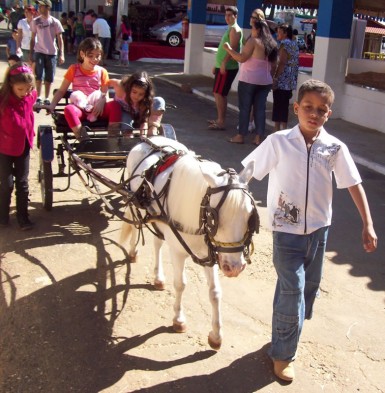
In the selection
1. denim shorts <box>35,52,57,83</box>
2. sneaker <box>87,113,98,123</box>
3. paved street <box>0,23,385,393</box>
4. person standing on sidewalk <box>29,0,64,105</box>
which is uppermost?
person standing on sidewalk <box>29,0,64,105</box>

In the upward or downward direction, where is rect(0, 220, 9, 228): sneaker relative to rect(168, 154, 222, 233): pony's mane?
downward

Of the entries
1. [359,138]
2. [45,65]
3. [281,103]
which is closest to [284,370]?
[281,103]

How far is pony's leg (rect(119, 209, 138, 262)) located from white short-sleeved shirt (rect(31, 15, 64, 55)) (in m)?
7.24

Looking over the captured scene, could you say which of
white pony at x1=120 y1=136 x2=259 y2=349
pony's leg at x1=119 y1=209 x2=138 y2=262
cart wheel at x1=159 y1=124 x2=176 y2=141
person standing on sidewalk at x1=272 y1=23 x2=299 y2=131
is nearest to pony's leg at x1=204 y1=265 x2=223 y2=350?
white pony at x1=120 y1=136 x2=259 y2=349

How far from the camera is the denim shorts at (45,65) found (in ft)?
35.8

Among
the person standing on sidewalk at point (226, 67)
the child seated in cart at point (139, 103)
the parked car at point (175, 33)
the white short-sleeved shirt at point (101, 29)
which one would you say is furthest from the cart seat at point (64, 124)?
the parked car at point (175, 33)

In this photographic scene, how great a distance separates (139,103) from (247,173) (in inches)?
96.2

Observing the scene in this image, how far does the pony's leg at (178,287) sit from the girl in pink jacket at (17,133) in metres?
2.19

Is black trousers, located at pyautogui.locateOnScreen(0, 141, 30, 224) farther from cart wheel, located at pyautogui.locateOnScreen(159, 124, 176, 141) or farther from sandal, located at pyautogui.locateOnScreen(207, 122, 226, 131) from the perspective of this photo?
sandal, located at pyautogui.locateOnScreen(207, 122, 226, 131)

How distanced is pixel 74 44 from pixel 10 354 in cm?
2221

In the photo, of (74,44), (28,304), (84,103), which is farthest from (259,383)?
(74,44)

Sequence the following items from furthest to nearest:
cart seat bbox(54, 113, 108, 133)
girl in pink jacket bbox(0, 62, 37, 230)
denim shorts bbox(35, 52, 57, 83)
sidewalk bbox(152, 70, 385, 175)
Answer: denim shorts bbox(35, 52, 57, 83)
sidewalk bbox(152, 70, 385, 175)
cart seat bbox(54, 113, 108, 133)
girl in pink jacket bbox(0, 62, 37, 230)

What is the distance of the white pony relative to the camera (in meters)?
3.01

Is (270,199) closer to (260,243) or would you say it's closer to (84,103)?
(260,243)
